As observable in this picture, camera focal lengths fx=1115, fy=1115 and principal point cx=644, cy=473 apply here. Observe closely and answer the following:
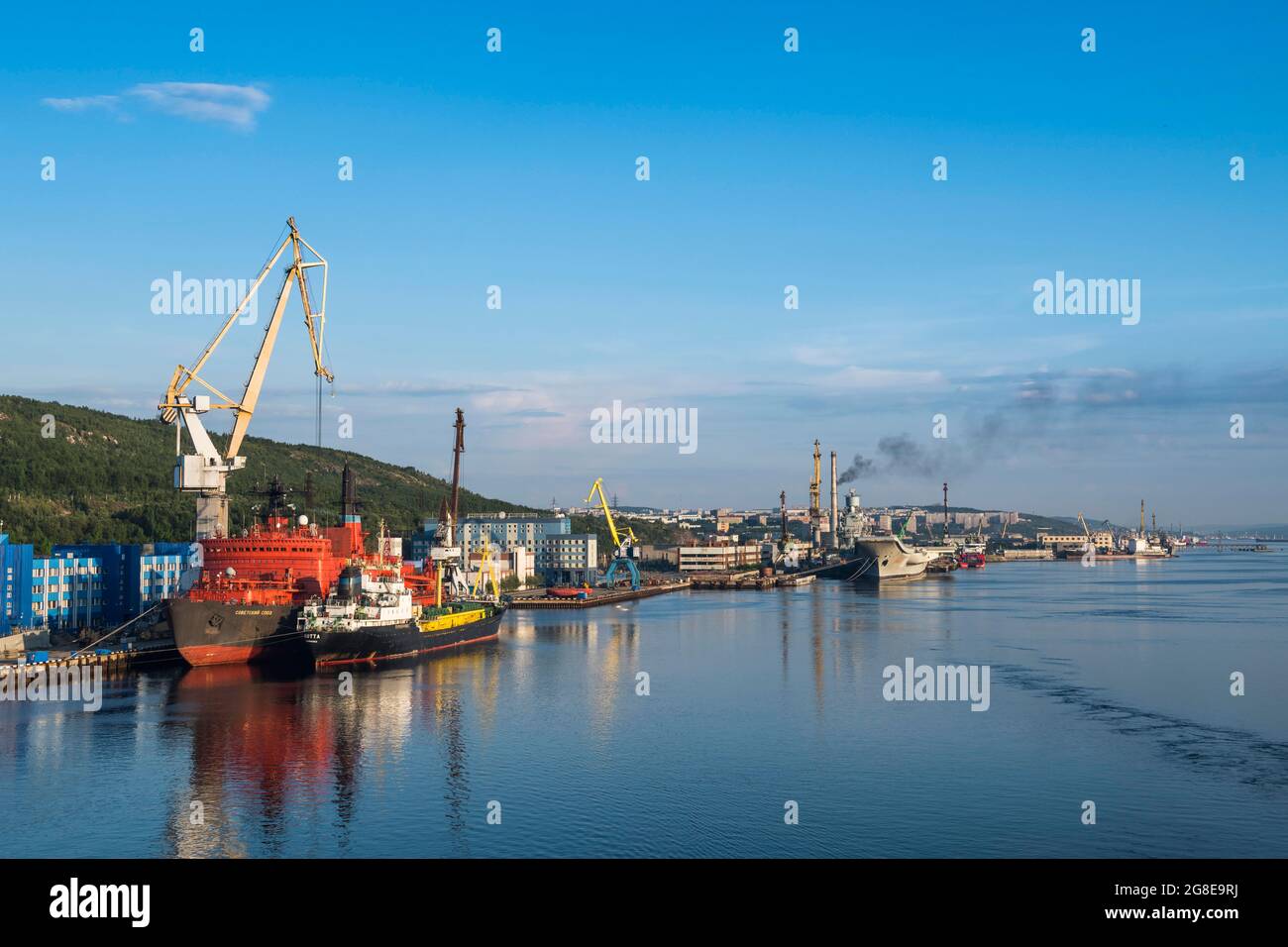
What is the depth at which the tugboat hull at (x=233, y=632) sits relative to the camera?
34438 millimetres

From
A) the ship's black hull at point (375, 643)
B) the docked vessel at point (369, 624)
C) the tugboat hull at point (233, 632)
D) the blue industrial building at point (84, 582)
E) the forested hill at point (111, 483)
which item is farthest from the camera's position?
the forested hill at point (111, 483)

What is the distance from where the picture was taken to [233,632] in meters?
35.1

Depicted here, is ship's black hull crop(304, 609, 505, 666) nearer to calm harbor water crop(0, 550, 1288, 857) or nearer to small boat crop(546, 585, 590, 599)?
calm harbor water crop(0, 550, 1288, 857)

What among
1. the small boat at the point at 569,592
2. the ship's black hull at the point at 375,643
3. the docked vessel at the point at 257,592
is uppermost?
the docked vessel at the point at 257,592

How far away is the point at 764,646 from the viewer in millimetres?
43000

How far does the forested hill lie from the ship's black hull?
31.7 feet

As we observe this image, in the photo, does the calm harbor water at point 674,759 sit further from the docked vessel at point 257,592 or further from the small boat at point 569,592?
the small boat at point 569,592

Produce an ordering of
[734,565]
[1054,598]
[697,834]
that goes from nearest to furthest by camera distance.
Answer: [697,834] → [1054,598] → [734,565]

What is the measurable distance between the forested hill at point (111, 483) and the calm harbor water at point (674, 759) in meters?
18.9

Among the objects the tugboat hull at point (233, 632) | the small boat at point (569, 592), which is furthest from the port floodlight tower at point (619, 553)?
the tugboat hull at point (233, 632)

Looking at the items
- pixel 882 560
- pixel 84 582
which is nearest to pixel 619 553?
pixel 882 560
